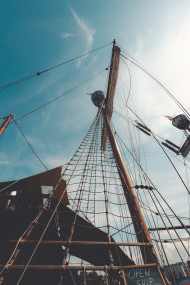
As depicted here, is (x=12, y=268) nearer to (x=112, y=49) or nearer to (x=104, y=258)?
(x=104, y=258)

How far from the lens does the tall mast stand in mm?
2832

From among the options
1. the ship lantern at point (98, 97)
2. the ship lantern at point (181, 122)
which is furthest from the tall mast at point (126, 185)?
the ship lantern at point (181, 122)

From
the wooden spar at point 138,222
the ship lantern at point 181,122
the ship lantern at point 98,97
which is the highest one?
the ship lantern at point 98,97

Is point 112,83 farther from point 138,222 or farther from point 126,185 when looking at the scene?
point 138,222

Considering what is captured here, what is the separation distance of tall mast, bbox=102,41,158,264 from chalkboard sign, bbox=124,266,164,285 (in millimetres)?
285

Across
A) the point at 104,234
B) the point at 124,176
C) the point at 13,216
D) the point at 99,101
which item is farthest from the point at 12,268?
the point at 99,101

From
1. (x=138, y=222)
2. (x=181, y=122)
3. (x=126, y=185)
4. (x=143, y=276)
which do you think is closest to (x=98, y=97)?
(x=181, y=122)

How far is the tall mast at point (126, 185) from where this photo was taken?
2832mm

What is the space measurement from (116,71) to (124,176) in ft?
20.1

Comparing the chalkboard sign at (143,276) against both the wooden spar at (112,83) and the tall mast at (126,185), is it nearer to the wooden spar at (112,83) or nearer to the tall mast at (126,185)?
Answer: the tall mast at (126,185)

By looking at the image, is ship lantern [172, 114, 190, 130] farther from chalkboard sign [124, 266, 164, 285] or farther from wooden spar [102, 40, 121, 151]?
chalkboard sign [124, 266, 164, 285]

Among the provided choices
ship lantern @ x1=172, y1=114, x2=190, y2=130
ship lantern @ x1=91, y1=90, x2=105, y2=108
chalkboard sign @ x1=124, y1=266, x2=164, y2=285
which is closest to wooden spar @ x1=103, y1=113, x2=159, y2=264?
chalkboard sign @ x1=124, y1=266, x2=164, y2=285

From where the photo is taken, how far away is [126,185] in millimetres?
4176

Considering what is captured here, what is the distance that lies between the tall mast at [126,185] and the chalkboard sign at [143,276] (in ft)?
0.94
